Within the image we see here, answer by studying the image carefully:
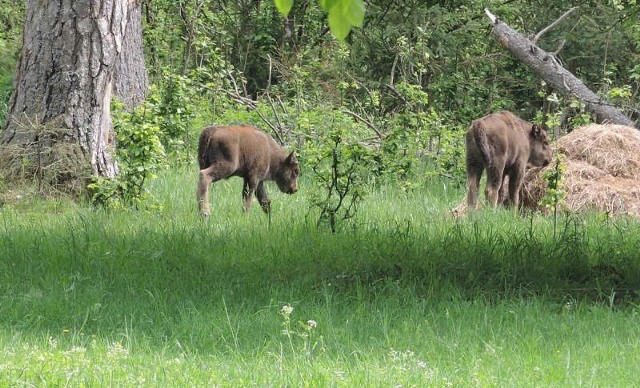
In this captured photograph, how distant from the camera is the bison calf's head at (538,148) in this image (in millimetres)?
14398

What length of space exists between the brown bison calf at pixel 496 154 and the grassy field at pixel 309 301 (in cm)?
160

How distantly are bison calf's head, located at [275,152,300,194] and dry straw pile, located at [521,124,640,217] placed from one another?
3.11 meters

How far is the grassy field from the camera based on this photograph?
20.0 feet

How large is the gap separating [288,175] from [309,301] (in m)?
6.46

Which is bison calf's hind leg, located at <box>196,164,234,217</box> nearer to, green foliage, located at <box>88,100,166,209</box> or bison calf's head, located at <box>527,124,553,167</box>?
green foliage, located at <box>88,100,166,209</box>

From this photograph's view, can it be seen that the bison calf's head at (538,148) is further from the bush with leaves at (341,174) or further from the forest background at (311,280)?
the bush with leaves at (341,174)

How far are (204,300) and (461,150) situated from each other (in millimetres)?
9074

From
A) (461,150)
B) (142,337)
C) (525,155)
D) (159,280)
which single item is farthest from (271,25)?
(142,337)

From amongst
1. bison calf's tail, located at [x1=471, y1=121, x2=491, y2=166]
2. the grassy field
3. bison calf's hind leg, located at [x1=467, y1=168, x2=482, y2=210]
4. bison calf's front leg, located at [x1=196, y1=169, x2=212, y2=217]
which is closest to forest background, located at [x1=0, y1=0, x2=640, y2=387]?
the grassy field

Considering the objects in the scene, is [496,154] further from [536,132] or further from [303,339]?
[303,339]

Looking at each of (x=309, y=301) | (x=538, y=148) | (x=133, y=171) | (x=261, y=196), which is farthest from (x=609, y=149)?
(x=309, y=301)

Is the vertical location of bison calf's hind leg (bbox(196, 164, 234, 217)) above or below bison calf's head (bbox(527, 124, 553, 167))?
below

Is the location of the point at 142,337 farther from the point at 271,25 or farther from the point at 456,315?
the point at 271,25

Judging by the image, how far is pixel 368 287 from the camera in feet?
28.3
